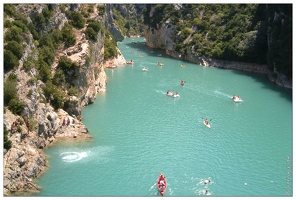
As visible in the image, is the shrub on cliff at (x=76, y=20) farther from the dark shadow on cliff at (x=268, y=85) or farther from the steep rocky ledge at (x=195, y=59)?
the steep rocky ledge at (x=195, y=59)

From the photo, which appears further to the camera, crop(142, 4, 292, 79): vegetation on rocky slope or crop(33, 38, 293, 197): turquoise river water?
crop(142, 4, 292, 79): vegetation on rocky slope

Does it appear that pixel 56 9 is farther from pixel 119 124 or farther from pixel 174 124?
pixel 174 124

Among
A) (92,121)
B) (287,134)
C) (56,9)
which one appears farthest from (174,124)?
(56,9)

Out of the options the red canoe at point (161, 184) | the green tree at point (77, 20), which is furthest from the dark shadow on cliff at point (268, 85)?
the red canoe at point (161, 184)

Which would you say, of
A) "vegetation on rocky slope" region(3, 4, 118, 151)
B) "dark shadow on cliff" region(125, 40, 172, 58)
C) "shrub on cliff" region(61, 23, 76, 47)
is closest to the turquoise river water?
"vegetation on rocky slope" region(3, 4, 118, 151)

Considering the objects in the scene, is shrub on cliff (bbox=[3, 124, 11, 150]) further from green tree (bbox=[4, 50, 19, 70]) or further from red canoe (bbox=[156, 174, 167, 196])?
red canoe (bbox=[156, 174, 167, 196])

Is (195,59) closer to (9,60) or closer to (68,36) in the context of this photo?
(68,36)

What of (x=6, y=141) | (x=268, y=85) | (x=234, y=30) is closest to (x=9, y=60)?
(x=6, y=141)
